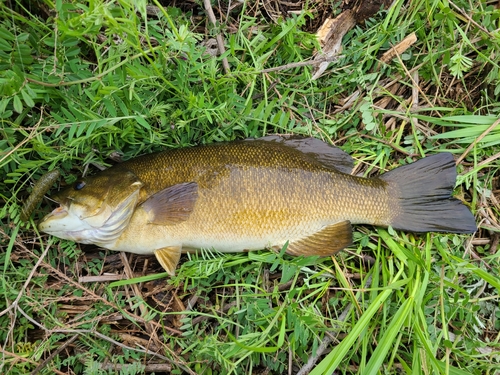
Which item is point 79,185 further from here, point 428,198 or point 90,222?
point 428,198

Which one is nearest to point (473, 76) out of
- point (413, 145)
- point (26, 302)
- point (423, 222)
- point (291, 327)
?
point (413, 145)

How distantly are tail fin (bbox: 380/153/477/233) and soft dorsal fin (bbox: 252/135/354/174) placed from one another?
315 mm

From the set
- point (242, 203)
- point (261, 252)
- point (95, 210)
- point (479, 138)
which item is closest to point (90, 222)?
point (95, 210)

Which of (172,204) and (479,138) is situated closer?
(172,204)

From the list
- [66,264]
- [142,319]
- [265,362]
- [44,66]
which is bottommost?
[265,362]

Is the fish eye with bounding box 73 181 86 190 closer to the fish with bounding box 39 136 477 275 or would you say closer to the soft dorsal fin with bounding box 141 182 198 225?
the fish with bounding box 39 136 477 275

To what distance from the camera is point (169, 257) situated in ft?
8.66

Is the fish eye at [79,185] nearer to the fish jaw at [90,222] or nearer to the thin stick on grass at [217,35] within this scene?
the fish jaw at [90,222]

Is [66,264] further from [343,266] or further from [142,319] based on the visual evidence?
[343,266]

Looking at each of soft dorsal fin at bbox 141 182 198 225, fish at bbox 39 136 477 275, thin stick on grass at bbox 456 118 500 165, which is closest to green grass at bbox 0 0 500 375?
thin stick on grass at bbox 456 118 500 165

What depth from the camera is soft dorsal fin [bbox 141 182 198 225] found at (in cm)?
255

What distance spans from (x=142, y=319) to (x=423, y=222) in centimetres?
208

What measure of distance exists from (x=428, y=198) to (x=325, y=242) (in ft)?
2.62

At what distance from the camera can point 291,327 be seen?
2.55 meters
